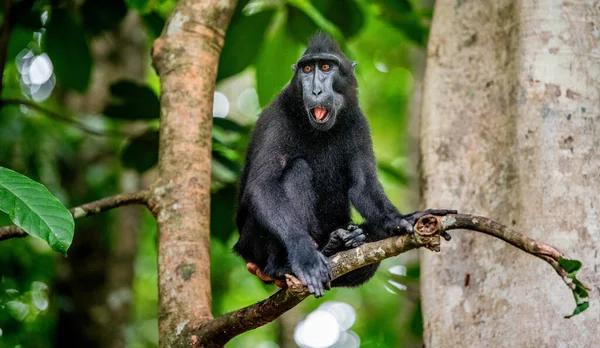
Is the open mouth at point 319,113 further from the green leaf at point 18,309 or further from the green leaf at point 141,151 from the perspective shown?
the green leaf at point 18,309

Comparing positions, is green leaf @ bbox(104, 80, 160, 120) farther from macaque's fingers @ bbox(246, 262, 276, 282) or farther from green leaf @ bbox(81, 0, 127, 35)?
macaque's fingers @ bbox(246, 262, 276, 282)

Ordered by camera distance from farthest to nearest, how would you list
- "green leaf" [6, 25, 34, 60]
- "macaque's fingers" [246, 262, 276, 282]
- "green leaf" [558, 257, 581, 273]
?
"green leaf" [6, 25, 34, 60] < "macaque's fingers" [246, 262, 276, 282] < "green leaf" [558, 257, 581, 273]

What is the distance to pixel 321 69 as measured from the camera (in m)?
4.73

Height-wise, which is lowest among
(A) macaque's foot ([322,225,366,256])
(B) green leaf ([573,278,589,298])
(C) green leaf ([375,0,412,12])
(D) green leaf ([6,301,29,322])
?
(D) green leaf ([6,301,29,322])

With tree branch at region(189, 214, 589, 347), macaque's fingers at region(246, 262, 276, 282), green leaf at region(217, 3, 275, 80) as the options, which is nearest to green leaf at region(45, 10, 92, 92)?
green leaf at region(217, 3, 275, 80)

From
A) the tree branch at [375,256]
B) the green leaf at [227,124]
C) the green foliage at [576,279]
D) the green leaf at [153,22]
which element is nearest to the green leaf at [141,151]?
the green leaf at [227,124]

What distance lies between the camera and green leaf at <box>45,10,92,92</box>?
582cm

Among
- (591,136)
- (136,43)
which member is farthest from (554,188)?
(136,43)

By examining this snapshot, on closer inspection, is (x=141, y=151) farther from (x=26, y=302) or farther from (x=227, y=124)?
(x=26, y=302)

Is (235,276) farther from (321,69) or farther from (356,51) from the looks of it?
(321,69)

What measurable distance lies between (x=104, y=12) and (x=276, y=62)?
1.56m

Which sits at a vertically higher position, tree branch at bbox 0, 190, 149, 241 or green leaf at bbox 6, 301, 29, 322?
tree branch at bbox 0, 190, 149, 241

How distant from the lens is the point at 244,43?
5.66 metres

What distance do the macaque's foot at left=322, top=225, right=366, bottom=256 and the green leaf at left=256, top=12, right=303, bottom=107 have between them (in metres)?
1.78
